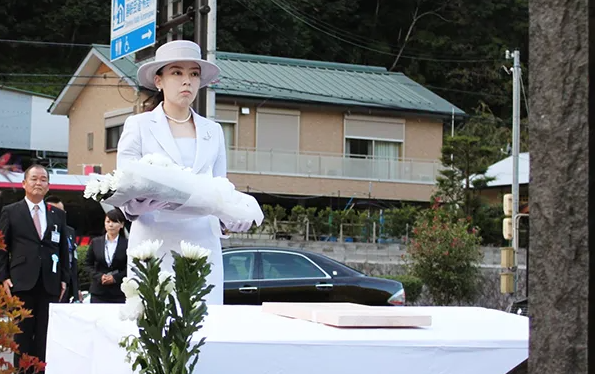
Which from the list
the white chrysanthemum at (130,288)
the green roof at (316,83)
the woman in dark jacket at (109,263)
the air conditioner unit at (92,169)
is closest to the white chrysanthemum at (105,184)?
the white chrysanthemum at (130,288)

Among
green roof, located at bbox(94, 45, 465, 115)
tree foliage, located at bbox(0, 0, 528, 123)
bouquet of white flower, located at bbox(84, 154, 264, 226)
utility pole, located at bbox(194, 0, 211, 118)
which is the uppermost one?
tree foliage, located at bbox(0, 0, 528, 123)

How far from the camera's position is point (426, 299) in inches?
751

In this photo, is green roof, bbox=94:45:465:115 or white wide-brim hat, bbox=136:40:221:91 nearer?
white wide-brim hat, bbox=136:40:221:91

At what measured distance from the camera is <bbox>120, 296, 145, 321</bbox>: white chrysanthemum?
8.63 feet

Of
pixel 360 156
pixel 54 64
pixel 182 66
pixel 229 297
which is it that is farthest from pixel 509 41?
pixel 182 66

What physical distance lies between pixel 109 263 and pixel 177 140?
5.66m

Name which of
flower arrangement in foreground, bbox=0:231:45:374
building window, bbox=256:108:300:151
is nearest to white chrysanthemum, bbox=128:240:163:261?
flower arrangement in foreground, bbox=0:231:45:374

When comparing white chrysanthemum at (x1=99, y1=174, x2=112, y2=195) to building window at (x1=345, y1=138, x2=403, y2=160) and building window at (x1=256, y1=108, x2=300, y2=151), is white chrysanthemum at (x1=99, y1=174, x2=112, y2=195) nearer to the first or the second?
building window at (x1=256, y1=108, x2=300, y2=151)

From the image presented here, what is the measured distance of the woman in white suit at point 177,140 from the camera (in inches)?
158

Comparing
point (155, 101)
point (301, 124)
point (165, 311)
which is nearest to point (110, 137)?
point (301, 124)

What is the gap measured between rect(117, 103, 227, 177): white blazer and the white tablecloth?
0.93 m

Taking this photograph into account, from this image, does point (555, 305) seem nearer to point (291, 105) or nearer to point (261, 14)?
point (291, 105)

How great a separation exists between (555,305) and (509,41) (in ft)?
185

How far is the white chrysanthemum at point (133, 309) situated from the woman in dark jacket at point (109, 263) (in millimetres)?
6570
